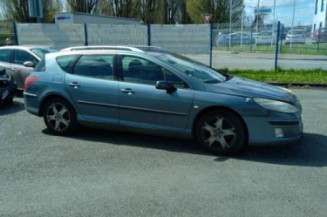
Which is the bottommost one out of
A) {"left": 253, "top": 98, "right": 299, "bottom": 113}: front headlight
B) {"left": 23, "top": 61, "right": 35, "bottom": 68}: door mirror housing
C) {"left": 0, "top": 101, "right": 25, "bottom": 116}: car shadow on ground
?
{"left": 0, "top": 101, "right": 25, "bottom": 116}: car shadow on ground

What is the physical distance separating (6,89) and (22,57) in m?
1.59

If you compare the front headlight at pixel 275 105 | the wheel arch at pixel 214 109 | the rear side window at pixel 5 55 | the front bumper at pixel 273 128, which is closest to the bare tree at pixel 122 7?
the rear side window at pixel 5 55

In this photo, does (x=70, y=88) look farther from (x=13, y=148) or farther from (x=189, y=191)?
(x=189, y=191)

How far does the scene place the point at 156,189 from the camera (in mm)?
3467

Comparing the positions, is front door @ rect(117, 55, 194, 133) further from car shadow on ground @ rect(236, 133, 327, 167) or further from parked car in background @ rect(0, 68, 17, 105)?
parked car in background @ rect(0, 68, 17, 105)

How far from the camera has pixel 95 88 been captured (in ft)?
16.0

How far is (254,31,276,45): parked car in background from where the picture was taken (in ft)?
81.8

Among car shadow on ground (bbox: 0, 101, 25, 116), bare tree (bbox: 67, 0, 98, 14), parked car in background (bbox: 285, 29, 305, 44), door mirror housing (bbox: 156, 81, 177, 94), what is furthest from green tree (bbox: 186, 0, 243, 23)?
door mirror housing (bbox: 156, 81, 177, 94)

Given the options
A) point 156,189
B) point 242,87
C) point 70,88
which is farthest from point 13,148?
point 242,87

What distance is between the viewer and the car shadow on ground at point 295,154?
4.15 metres

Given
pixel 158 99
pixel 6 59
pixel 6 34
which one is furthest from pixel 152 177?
pixel 6 34

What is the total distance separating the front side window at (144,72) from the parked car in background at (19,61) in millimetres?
4569

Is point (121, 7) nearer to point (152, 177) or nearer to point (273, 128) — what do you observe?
point (273, 128)

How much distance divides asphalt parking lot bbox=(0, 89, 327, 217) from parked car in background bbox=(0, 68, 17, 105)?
229 centimetres
